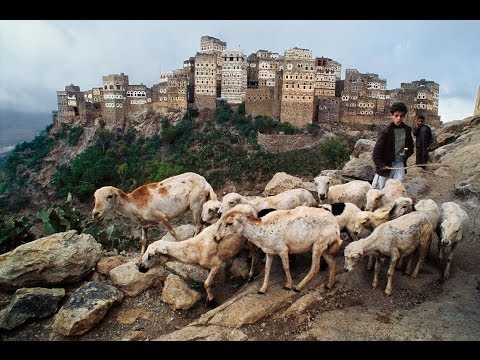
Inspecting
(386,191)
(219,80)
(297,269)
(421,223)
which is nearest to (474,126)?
(386,191)

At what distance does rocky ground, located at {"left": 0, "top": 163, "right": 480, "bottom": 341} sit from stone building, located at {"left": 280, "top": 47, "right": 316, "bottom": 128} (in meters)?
43.9

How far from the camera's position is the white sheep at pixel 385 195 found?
6.79m

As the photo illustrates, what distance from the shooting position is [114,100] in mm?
55562

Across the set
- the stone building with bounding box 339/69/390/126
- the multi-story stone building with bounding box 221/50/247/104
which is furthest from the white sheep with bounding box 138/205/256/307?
the multi-story stone building with bounding box 221/50/247/104

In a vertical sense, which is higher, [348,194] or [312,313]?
[348,194]

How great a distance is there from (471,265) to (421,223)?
68.4 inches

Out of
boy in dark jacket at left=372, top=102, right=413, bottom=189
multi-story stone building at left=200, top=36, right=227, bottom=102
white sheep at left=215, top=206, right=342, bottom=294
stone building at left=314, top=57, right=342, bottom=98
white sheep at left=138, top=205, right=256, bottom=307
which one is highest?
multi-story stone building at left=200, top=36, right=227, bottom=102

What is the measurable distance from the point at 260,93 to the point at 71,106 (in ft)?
101

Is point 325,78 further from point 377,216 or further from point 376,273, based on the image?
point 376,273

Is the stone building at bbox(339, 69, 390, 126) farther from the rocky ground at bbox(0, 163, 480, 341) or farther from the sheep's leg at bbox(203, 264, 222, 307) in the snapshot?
the sheep's leg at bbox(203, 264, 222, 307)

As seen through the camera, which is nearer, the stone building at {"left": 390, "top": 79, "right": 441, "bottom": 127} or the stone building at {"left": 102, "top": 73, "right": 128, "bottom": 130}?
the stone building at {"left": 390, "top": 79, "right": 441, "bottom": 127}

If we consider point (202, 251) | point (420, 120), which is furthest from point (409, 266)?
point (420, 120)

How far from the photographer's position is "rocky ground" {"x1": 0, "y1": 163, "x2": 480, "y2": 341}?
446 centimetres
